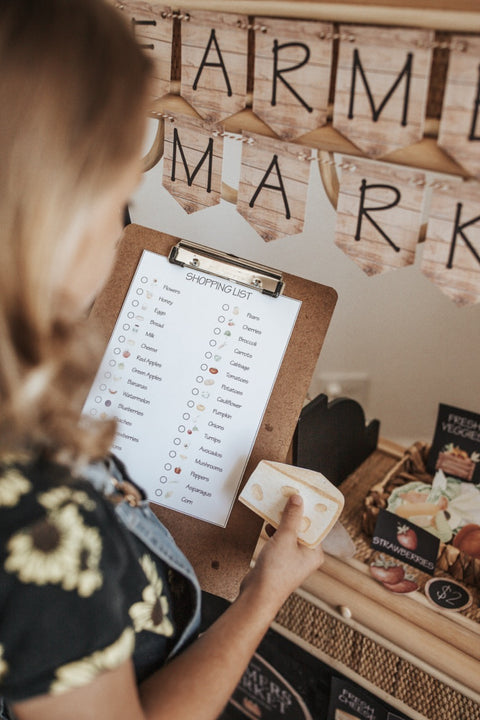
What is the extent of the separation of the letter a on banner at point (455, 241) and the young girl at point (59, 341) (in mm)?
383

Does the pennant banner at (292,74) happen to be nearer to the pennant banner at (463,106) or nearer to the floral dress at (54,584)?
the pennant banner at (463,106)

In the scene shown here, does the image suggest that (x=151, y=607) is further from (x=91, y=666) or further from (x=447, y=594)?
(x=447, y=594)

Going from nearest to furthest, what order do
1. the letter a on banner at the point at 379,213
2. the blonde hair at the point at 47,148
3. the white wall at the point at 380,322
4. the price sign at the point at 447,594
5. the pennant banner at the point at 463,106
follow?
the blonde hair at the point at 47,148, the pennant banner at the point at 463,106, the letter a on banner at the point at 379,213, the price sign at the point at 447,594, the white wall at the point at 380,322

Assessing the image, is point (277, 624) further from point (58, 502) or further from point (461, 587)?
point (58, 502)

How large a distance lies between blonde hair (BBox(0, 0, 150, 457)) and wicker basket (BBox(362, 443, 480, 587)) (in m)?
0.79

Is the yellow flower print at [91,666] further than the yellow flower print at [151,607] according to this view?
No

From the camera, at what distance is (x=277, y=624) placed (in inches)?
47.8

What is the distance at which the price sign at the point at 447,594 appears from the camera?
39.6 inches

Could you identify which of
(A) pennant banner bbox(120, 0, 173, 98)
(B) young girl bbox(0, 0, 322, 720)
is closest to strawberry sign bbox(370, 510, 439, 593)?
(B) young girl bbox(0, 0, 322, 720)

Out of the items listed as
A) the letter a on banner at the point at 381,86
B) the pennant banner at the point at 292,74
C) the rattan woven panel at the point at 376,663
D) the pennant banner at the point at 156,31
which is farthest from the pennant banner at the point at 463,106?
the rattan woven panel at the point at 376,663

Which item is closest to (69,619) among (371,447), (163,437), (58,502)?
(58,502)

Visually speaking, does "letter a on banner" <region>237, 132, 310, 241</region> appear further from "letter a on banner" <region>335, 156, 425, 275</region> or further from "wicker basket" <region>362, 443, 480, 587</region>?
"wicker basket" <region>362, 443, 480, 587</region>

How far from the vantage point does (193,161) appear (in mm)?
926

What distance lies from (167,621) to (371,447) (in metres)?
0.85
